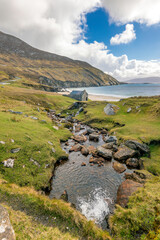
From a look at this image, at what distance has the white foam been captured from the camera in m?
13.5

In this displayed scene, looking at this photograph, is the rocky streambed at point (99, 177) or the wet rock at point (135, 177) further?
the wet rock at point (135, 177)

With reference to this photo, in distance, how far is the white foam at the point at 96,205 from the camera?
13.5m

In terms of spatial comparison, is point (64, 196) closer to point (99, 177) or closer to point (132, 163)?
point (99, 177)

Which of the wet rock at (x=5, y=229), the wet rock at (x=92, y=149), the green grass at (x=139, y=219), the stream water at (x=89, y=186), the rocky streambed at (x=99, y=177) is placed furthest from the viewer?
the wet rock at (x=92, y=149)

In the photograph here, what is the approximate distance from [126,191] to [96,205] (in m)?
4.64

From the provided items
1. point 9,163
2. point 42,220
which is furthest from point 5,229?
point 9,163

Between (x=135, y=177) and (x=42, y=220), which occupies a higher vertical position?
(x=42, y=220)

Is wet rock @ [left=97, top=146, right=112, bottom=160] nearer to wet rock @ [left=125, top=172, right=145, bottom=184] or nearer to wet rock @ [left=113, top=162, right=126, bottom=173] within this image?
wet rock @ [left=113, top=162, right=126, bottom=173]

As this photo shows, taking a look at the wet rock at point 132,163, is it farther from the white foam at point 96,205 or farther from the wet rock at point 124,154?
the white foam at point 96,205

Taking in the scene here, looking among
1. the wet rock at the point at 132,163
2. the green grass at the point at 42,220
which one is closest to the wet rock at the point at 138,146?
the wet rock at the point at 132,163

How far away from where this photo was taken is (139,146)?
84.8 feet

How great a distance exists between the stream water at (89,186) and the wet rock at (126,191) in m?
0.96

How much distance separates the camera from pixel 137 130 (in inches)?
1318

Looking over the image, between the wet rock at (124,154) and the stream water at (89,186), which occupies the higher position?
the wet rock at (124,154)
